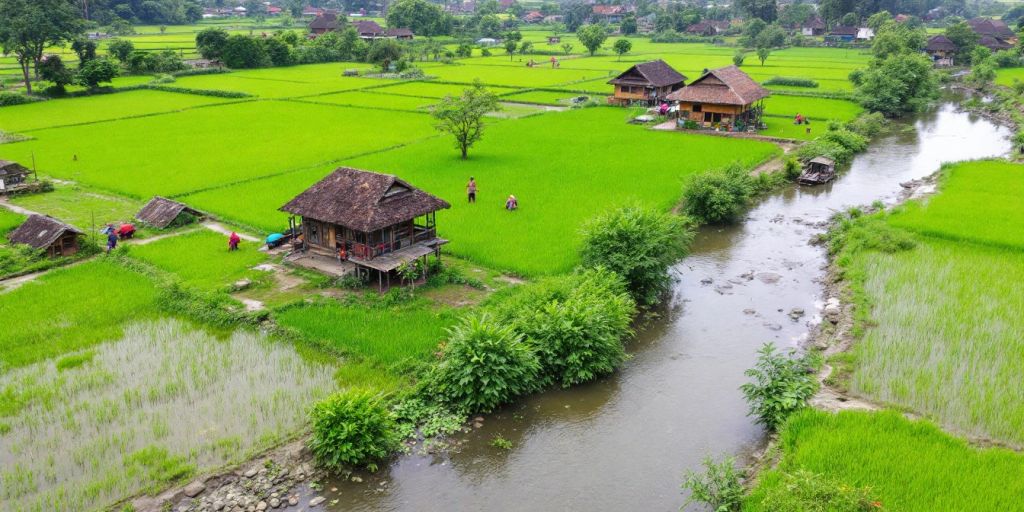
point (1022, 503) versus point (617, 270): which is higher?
point (617, 270)

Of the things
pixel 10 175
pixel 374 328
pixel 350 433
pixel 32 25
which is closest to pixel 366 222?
pixel 374 328

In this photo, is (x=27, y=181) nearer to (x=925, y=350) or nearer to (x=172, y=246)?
(x=172, y=246)

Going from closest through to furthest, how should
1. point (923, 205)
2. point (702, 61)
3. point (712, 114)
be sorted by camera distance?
point (923, 205), point (712, 114), point (702, 61)

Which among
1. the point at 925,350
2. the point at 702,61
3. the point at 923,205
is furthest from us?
the point at 702,61

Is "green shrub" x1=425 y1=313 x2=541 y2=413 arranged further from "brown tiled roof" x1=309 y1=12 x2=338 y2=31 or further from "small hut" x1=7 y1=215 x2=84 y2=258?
"brown tiled roof" x1=309 y1=12 x2=338 y2=31

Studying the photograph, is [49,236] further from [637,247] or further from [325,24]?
[325,24]

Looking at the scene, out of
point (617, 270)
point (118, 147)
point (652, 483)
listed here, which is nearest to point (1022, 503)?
point (652, 483)

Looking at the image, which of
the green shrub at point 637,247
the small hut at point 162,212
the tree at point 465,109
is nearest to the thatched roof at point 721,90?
the tree at point 465,109
